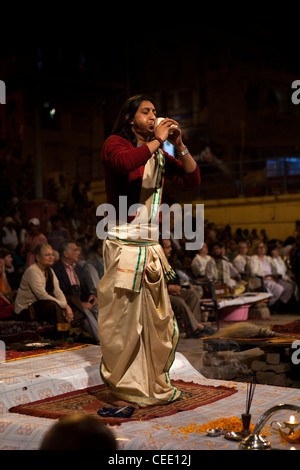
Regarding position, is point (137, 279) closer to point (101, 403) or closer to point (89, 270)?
point (101, 403)

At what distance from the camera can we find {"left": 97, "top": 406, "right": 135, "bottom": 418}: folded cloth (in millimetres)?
4070

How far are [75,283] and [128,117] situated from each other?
4.00 meters

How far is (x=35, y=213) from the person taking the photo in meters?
14.7

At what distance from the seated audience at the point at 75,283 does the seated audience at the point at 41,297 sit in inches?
12.7

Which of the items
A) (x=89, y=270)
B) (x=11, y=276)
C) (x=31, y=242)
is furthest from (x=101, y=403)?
(x=31, y=242)

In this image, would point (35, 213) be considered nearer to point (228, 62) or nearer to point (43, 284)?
point (43, 284)

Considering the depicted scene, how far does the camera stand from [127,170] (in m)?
4.16

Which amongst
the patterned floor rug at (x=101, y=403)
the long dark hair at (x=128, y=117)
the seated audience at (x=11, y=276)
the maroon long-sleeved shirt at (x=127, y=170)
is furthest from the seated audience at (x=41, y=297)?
the long dark hair at (x=128, y=117)

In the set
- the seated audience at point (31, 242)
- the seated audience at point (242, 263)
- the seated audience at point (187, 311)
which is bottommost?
the seated audience at point (187, 311)

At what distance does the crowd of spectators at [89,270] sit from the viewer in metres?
7.32

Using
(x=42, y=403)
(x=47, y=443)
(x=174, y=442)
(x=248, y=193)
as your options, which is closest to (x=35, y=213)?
(x=248, y=193)

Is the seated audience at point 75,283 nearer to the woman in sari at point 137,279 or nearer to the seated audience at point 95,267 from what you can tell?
the seated audience at point 95,267

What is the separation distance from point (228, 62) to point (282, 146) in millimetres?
4145

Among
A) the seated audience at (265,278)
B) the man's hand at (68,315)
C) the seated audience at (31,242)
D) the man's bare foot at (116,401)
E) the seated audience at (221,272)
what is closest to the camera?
the man's bare foot at (116,401)
